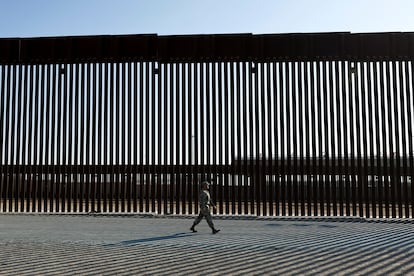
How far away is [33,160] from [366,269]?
38.6 feet

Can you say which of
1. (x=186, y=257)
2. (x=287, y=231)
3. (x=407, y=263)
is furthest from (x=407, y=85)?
(x=186, y=257)

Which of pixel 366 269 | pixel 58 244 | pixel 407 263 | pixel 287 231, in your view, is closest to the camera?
pixel 366 269

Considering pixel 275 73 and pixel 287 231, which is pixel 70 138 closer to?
pixel 275 73

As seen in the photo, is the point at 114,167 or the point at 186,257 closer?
the point at 186,257

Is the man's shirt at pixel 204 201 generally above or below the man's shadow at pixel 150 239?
above

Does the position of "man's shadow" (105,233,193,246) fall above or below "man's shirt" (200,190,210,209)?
below

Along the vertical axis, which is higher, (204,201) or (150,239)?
(204,201)

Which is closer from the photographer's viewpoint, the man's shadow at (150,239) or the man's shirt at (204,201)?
the man's shadow at (150,239)

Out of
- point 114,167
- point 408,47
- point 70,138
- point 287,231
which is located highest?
point 408,47

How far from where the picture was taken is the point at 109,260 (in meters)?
6.26

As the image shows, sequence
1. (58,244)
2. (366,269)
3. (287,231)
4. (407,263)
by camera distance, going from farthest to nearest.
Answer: (287,231), (58,244), (407,263), (366,269)

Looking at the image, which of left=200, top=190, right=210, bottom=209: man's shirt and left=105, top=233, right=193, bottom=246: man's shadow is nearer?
left=105, top=233, right=193, bottom=246: man's shadow

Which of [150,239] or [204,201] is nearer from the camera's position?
[150,239]

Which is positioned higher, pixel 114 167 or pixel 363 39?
pixel 363 39
